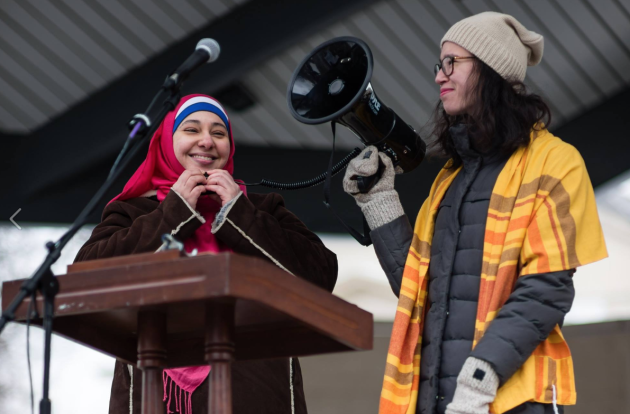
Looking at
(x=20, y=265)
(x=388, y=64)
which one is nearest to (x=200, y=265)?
(x=388, y=64)

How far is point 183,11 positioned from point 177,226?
2.86 m

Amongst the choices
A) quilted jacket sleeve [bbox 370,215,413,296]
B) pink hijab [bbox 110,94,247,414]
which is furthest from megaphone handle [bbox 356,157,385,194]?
pink hijab [bbox 110,94,247,414]

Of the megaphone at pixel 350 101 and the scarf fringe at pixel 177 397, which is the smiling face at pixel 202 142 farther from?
the scarf fringe at pixel 177 397

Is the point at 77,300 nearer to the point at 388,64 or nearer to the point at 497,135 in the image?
the point at 497,135

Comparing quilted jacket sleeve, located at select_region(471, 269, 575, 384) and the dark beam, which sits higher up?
the dark beam

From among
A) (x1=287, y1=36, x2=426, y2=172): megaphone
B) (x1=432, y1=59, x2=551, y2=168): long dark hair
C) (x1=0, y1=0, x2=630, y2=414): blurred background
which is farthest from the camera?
(x1=0, y1=0, x2=630, y2=414): blurred background

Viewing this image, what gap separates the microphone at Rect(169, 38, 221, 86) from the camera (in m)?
1.62

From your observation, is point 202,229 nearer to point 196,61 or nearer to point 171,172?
point 171,172

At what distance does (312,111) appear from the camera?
2.34 meters

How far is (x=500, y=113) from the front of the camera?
202 centimetres

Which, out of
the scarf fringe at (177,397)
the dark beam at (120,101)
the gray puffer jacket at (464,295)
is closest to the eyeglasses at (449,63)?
the gray puffer jacket at (464,295)

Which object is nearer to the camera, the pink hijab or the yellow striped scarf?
the yellow striped scarf

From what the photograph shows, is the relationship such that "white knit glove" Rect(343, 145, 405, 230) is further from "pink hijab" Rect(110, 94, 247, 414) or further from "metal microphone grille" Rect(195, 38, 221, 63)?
"metal microphone grille" Rect(195, 38, 221, 63)

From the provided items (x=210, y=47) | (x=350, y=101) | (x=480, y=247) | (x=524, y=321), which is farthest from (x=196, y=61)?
(x=524, y=321)
